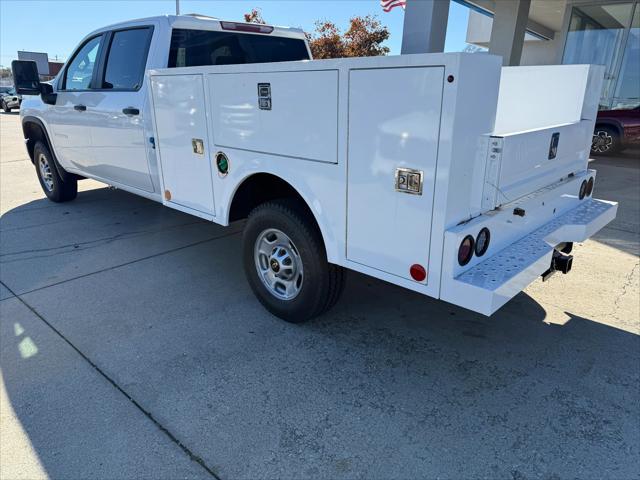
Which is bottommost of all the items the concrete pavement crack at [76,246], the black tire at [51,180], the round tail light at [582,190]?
the concrete pavement crack at [76,246]

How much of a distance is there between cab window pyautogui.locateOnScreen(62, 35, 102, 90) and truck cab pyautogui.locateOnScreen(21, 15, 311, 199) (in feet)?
0.04

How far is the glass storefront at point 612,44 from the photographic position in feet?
46.2

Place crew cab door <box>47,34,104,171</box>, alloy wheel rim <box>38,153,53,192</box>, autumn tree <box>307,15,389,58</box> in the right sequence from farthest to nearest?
autumn tree <box>307,15,389,58</box> < alloy wheel rim <box>38,153,53,192</box> < crew cab door <box>47,34,104,171</box>

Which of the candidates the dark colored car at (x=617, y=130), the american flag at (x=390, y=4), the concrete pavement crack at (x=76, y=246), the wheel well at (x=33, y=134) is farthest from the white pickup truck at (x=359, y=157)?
the dark colored car at (x=617, y=130)

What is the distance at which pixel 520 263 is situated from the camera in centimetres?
264

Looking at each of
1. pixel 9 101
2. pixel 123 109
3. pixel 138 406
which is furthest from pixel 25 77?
pixel 9 101

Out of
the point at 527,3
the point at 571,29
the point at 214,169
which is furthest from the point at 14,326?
the point at 571,29

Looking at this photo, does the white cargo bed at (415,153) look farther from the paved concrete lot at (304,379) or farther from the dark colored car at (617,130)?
the dark colored car at (617,130)

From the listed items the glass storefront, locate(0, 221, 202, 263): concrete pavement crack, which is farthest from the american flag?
locate(0, 221, 202, 263): concrete pavement crack

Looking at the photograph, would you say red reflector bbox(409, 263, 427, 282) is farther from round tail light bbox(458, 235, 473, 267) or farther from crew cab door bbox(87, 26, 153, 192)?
crew cab door bbox(87, 26, 153, 192)

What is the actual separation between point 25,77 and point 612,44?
52.4ft

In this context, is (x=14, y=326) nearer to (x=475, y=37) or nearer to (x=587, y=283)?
(x=587, y=283)

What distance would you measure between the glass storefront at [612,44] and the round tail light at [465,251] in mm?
13901

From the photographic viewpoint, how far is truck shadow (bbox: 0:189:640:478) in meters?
2.31
